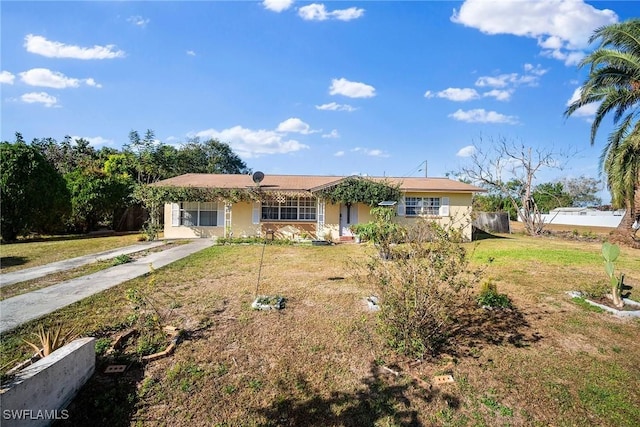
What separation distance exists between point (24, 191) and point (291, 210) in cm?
1268

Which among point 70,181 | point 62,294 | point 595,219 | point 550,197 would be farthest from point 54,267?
point 550,197

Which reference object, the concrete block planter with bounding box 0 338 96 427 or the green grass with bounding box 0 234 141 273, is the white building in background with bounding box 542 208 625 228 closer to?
the green grass with bounding box 0 234 141 273

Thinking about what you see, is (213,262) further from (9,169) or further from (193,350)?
(9,169)

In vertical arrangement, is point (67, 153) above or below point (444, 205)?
above

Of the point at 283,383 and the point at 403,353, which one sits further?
the point at 403,353

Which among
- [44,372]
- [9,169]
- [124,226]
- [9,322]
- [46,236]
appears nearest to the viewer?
[44,372]

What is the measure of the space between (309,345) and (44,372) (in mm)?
3019

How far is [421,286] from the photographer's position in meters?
4.41

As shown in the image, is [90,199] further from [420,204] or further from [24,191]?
[420,204]

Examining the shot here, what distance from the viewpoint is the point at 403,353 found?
14.8 ft

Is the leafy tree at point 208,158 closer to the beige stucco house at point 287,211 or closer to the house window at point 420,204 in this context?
the beige stucco house at point 287,211

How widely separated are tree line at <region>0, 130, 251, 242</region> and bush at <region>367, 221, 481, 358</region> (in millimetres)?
17855

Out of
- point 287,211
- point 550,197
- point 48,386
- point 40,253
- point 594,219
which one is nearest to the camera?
point 48,386

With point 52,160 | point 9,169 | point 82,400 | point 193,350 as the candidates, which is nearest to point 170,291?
point 193,350
